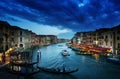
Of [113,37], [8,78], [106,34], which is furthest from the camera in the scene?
[106,34]

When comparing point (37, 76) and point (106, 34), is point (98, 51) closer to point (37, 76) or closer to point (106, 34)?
point (106, 34)

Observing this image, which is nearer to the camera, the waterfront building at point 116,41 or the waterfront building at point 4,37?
the waterfront building at point 4,37

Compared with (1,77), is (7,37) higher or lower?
higher

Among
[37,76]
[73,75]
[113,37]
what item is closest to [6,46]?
[37,76]

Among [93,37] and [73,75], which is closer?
[73,75]

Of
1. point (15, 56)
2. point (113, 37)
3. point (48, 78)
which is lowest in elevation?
point (48, 78)

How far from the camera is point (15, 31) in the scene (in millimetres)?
79688

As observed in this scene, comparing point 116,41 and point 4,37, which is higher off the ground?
point 4,37

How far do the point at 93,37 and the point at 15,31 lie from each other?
63.7 meters

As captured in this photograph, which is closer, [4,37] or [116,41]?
[4,37]

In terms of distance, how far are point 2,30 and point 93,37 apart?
7729cm

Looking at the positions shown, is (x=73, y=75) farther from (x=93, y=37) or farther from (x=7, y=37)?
(x=93, y=37)

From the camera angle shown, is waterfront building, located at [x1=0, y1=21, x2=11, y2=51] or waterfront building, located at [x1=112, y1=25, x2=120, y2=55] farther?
waterfront building, located at [x1=112, y1=25, x2=120, y2=55]

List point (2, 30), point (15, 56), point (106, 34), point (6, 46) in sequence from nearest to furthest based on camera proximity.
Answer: point (15, 56) < point (2, 30) < point (6, 46) < point (106, 34)
